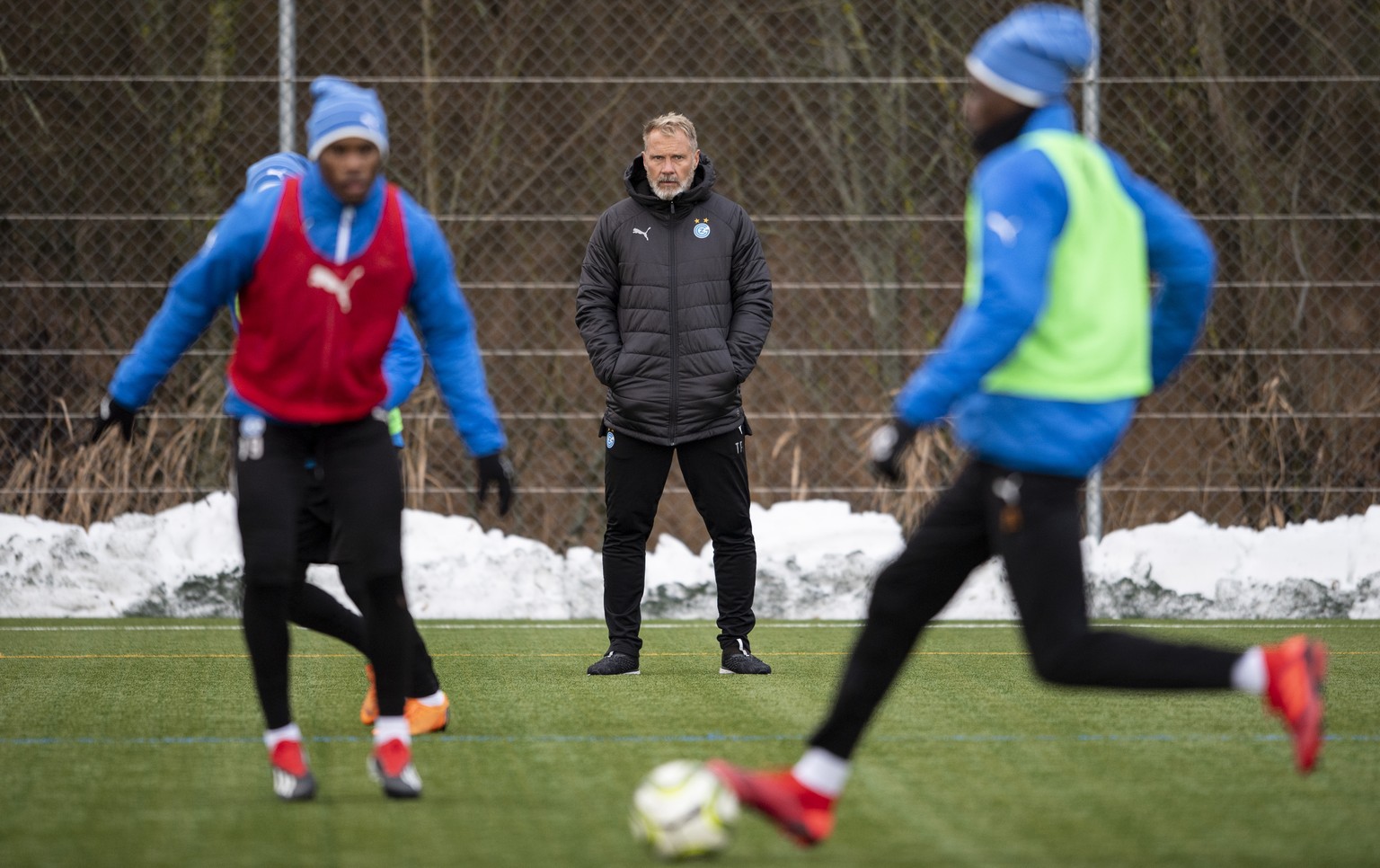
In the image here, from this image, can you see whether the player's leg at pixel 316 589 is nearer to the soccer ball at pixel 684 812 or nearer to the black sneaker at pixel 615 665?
the black sneaker at pixel 615 665

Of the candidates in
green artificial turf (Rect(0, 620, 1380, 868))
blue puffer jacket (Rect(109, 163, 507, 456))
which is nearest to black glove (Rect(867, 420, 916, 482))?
green artificial turf (Rect(0, 620, 1380, 868))

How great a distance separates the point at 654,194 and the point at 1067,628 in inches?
129

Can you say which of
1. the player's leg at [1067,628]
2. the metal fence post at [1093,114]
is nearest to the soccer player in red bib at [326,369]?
the player's leg at [1067,628]

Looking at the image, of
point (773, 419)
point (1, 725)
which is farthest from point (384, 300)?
point (773, 419)

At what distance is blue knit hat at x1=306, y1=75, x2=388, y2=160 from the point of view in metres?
3.74

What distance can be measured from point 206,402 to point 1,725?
4144 millimetres

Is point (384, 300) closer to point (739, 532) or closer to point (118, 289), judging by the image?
point (739, 532)

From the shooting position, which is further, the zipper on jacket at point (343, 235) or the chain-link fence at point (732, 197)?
the chain-link fence at point (732, 197)

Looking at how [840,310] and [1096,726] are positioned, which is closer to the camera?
[1096,726]

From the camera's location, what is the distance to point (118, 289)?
8.80 metres

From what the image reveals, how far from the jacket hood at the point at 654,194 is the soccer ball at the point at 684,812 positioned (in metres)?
3.26

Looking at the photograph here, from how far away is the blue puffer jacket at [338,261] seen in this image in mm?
3771

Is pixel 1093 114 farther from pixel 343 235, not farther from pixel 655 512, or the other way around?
pixel 343 235

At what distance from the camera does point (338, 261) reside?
378 centimetres
